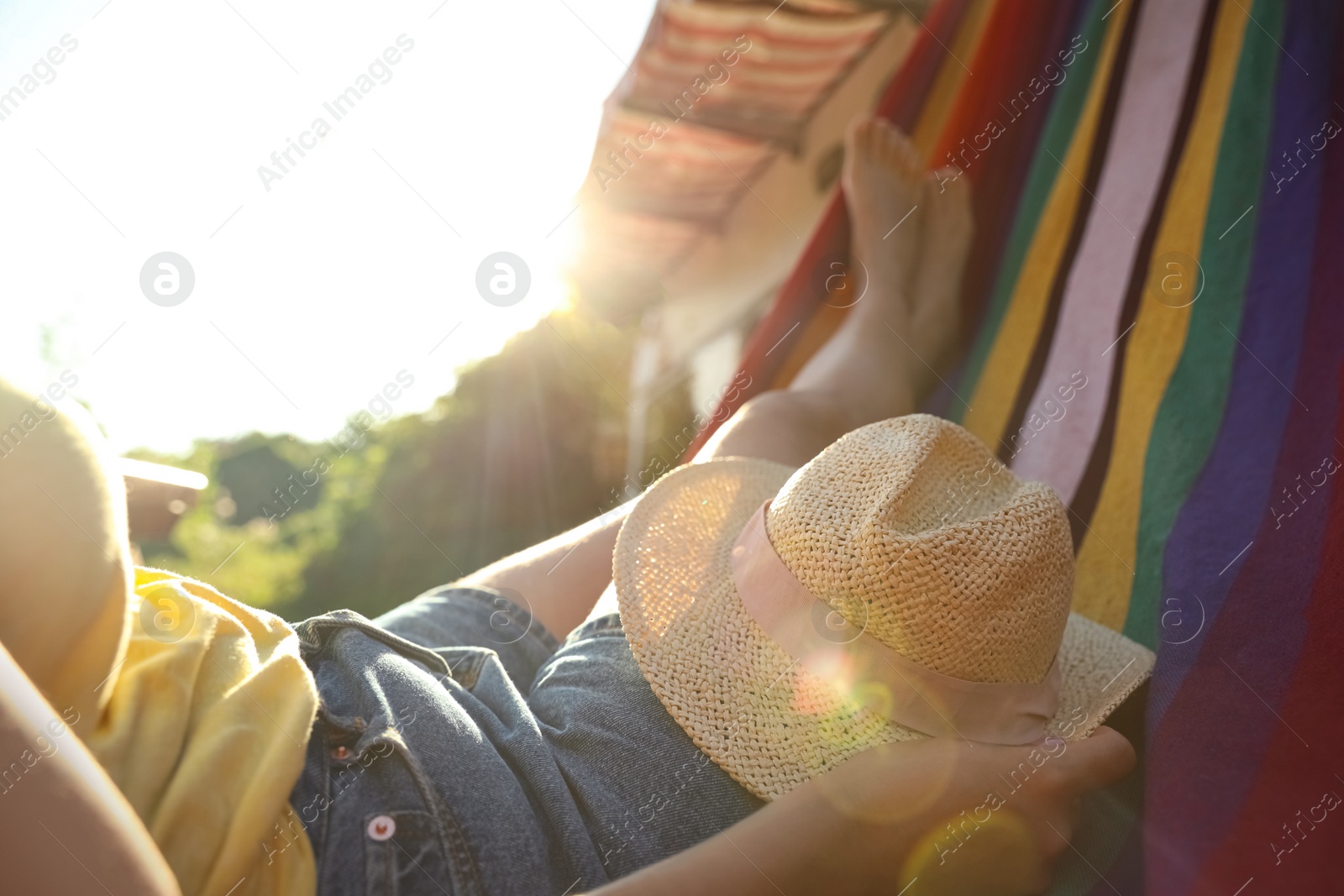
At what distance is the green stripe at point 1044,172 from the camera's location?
154cm

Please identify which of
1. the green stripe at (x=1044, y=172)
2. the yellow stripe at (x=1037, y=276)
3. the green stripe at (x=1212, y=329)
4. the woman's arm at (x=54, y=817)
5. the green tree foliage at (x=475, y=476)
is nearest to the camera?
the woman's arm at (x=54, y=817)

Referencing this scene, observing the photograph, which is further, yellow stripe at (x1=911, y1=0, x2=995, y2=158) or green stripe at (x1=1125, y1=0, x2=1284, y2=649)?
yellow stripe at (x1=911, y1=0, x2=995, y2=158)

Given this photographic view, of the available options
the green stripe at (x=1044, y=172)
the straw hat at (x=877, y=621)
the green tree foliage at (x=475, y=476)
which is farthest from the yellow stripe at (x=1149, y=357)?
the green tree foliage at (x=475, y=476)

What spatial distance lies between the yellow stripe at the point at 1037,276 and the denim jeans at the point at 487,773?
847mm

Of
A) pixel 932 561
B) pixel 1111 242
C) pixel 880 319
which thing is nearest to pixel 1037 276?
pixel 1111 242

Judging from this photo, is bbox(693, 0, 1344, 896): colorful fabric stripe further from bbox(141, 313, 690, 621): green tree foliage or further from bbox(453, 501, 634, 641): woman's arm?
bbox(141, 313, 690, 621): green tree foliage

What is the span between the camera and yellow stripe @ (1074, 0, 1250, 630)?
1.03 metres

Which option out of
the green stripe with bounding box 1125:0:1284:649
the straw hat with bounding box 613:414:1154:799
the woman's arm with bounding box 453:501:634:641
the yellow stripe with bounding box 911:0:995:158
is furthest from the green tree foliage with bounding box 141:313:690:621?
the straw hat with bounding box 613:414:1154:799

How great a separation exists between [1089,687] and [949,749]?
0.82 feet

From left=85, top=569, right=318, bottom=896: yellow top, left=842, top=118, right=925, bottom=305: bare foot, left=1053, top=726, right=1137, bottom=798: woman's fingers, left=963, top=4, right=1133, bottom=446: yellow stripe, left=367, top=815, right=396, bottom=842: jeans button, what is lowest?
left=1053, top=726, right=1137, bottom=798: woman's fingers

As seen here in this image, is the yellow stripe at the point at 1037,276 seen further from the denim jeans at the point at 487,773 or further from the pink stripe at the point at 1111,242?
the denim jeans at the point at 487,773

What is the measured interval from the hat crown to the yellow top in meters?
0.45

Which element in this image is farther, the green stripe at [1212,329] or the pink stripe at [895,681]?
the green stripe at [1212,329]

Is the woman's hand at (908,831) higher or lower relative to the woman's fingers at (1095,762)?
higher
